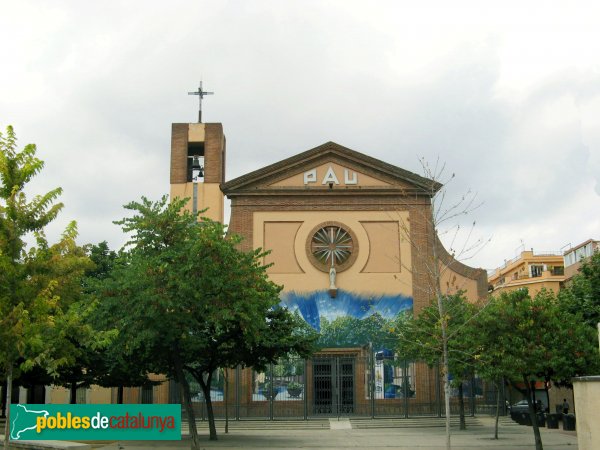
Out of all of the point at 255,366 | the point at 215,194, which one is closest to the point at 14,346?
the point at 255,366

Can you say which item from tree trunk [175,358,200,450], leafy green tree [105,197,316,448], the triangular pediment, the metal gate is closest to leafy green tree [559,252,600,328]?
the triangular pediment

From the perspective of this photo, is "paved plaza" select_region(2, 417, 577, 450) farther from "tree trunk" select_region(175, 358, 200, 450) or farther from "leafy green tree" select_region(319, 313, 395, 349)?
"leafy green tree" select_region(319, 313, 395, 349)

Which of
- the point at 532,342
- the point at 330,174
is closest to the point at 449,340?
the point at 532,342

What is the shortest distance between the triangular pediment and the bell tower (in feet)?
9.23

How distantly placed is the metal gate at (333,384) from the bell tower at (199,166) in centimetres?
1047

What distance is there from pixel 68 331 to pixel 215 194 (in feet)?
84.6

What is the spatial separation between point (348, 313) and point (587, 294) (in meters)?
12.4

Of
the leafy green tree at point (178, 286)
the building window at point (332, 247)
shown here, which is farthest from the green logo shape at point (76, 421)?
the building window at point (332, 247)

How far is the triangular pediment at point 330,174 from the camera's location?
3984 cm

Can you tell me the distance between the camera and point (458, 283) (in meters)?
39.9

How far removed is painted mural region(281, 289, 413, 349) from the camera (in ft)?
125

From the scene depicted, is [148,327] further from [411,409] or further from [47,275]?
[411,409]

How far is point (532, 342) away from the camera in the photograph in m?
20.2

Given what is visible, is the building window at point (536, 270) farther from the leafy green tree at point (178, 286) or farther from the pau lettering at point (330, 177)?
the leafy green tree at point (178, 286)
